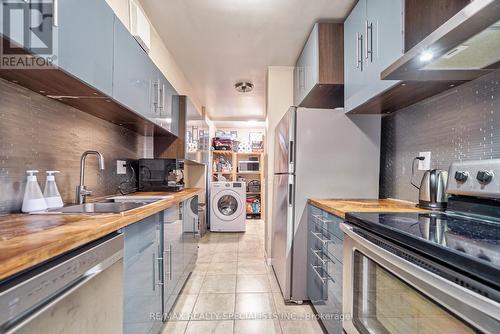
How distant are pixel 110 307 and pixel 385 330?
105 cm

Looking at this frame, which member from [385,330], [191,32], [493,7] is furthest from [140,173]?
[493,7]

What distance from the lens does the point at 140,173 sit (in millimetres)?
2352

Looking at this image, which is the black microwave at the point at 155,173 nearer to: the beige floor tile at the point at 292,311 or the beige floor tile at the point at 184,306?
the beige floor tile at the point at 184,306

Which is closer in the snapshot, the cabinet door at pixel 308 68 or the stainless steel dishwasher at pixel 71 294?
the stainless steel dishwasher at pixel 71 294

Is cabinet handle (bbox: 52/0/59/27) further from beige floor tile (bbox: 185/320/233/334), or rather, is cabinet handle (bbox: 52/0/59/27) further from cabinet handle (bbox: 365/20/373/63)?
beige floor tile (bbox: 185/320/233/334)

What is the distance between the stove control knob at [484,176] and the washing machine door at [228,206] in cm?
357

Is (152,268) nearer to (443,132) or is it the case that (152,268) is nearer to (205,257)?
(205,257)

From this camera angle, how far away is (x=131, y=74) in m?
1.46

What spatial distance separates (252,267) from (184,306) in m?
0.97

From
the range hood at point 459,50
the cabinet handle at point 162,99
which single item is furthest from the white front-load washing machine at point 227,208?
the range hood at point 459,50

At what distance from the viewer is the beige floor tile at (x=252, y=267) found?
2.55 meters

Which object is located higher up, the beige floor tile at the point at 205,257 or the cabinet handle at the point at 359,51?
the cabinet handle at the point at 359,51

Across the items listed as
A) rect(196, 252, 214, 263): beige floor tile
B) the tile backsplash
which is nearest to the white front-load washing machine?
rect(196, 252, 214, 263): beige floor tile

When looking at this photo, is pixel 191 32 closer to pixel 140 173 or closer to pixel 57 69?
pixel 140 173
